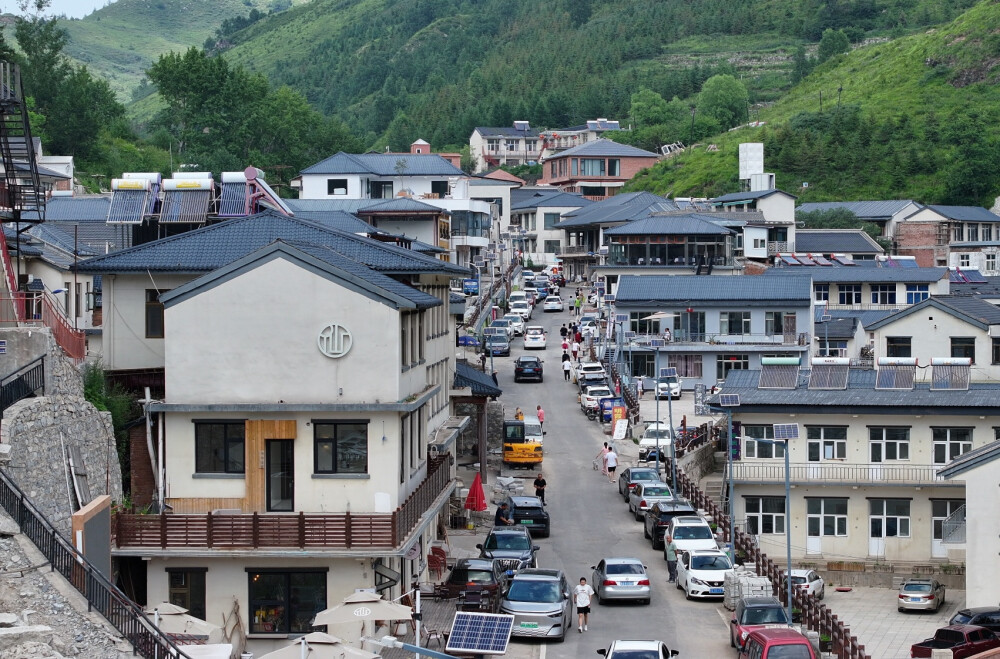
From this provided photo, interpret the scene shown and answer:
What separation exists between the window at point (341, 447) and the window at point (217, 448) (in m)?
1.70

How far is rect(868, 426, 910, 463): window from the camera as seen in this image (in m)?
47.7

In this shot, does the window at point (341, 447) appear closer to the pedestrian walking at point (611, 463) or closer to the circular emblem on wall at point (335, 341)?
the circular emblem on wall at point (335, 341)

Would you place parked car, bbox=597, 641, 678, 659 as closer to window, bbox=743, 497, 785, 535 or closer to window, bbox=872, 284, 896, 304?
window, bbox=743, 497, 785, 535

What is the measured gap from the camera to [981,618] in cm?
3616

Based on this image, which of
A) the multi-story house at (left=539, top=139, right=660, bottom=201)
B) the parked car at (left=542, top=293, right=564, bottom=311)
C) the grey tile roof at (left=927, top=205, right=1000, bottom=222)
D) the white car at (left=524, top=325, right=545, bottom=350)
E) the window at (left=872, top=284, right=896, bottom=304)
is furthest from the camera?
the multi-story house at (left=539, top=139, right=660, bottom=201)

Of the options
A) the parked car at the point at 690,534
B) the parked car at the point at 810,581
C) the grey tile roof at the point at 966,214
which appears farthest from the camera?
the grey tile roof at the point at 966,214

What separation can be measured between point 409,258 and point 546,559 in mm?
9843

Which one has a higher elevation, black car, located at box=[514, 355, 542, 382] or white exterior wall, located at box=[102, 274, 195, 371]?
white exterior wall, located at box=[102, 274, 195, 371]

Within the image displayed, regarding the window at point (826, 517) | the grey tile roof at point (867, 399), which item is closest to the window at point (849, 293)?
the grey tile roof at point (867, 399)

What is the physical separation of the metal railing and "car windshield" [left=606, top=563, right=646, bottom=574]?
1509cm

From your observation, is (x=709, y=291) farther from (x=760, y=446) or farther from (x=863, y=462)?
(x=863, y=462)

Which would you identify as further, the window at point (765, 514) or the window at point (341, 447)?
the window at point (765, 514)

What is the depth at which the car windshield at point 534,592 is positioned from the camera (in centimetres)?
3203

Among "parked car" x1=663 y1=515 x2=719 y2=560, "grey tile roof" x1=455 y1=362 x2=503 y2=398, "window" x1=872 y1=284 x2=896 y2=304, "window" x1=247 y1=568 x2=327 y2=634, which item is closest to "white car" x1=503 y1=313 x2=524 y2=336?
"window" x1=872 y1=284 x2=896 y2=304
